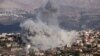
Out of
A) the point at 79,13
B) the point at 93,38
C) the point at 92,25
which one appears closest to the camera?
the point at 93,38

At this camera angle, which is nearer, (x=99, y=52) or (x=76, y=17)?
(x=99, y=52)

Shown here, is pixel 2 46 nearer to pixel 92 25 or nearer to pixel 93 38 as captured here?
pixel 93 38

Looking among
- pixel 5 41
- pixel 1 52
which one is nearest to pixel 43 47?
pixel 1 52

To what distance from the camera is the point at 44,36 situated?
99.8ft

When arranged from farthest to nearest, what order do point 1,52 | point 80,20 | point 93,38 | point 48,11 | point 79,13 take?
point 79,13 → point 80,20 → point 93,38 → point 48,11 → point 1,52

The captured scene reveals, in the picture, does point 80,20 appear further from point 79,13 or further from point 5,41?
point 5,41

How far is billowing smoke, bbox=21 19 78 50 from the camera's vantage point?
95.8 feet

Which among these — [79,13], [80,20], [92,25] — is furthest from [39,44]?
[79,13]

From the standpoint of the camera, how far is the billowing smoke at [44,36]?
29.2 m

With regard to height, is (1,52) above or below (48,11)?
below

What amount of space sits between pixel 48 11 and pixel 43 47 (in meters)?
4.02

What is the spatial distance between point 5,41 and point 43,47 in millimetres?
5881

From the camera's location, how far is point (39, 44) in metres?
29.2

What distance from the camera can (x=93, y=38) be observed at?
3388 cm
